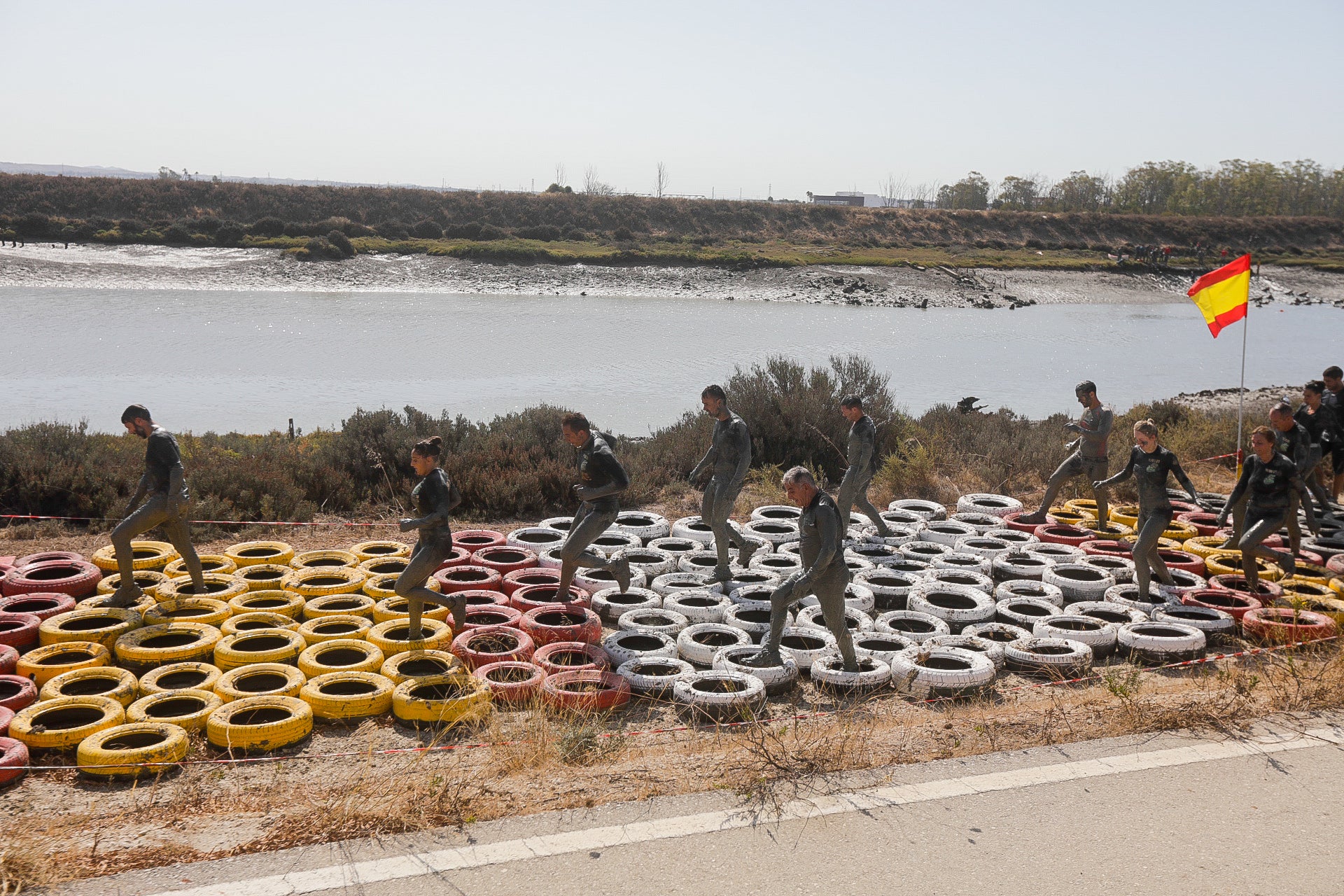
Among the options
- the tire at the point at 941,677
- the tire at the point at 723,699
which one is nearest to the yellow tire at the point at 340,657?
the tire at the point at 723,699

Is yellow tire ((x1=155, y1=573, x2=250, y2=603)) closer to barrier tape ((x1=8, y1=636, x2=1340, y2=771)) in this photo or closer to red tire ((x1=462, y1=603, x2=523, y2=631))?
red tire ((x1=462, y1=603, x2=523, y2=631))

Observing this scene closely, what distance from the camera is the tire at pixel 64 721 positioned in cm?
670

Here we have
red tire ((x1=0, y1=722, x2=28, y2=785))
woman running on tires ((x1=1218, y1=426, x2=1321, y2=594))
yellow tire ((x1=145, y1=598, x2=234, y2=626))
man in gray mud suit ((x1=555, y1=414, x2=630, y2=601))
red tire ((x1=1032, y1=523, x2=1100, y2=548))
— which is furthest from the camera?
red tire ((x1=1032, y1=523, x2=1100, y2=548))

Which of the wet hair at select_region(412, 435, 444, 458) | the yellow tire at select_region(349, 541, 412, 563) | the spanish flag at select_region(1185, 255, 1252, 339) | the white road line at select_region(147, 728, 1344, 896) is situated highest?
the spanish flag at select_region(1185, 255, 1252, 339)

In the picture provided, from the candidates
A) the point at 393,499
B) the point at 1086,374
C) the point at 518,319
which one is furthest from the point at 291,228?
the point at 393,499

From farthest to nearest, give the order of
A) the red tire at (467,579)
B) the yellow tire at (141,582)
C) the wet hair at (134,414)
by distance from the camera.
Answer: the red tire at (467,579), the yellow tire at (141,582), the wet hair at (134,414)

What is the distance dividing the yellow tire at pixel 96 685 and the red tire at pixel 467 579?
9.67 ft

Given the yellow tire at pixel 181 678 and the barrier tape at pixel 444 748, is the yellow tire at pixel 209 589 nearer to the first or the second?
the yellow tire at pixel 181 678

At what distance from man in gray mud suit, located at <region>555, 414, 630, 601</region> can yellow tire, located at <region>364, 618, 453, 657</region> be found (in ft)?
3.97

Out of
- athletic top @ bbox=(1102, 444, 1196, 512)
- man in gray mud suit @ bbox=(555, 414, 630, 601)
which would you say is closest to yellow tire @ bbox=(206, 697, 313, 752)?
man in gray mud suit @ bbox=(555, 414, 630, 601)

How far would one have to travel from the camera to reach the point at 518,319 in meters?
44.2

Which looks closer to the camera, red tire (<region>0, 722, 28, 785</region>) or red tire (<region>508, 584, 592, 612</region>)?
red tire (<region>0, 722, 28, 785</region>)

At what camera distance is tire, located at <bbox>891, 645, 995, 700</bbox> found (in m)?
8.09

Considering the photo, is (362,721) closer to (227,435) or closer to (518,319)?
(227,435)
